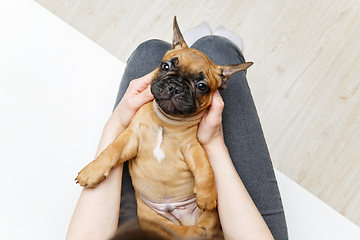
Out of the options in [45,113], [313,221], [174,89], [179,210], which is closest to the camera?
[174,89]

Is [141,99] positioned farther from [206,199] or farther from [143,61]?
[206,199]

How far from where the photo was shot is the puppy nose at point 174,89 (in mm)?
1630

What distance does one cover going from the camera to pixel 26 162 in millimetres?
2242

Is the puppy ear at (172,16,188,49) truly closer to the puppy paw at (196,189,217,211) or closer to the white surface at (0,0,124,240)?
the white surface at (0,0,124,240)

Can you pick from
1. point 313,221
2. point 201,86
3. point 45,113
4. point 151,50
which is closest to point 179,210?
point 201,86

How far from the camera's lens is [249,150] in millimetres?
2064

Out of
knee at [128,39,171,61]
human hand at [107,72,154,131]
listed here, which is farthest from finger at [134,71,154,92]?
knee at [128,39,171,61]

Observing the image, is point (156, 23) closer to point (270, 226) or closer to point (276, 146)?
point (276, 146)

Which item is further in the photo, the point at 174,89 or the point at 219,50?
the point at 219,50

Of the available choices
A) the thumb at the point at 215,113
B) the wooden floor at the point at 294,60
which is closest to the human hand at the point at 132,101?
the thumb at the point at 215,113

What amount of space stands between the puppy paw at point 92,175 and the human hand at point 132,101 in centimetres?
39

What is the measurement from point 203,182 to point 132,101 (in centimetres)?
71

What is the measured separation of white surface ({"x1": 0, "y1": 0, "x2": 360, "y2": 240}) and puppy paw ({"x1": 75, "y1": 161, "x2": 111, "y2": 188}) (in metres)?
0.62

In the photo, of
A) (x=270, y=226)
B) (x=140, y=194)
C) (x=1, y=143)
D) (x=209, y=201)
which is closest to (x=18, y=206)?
(x=1, y=143)
